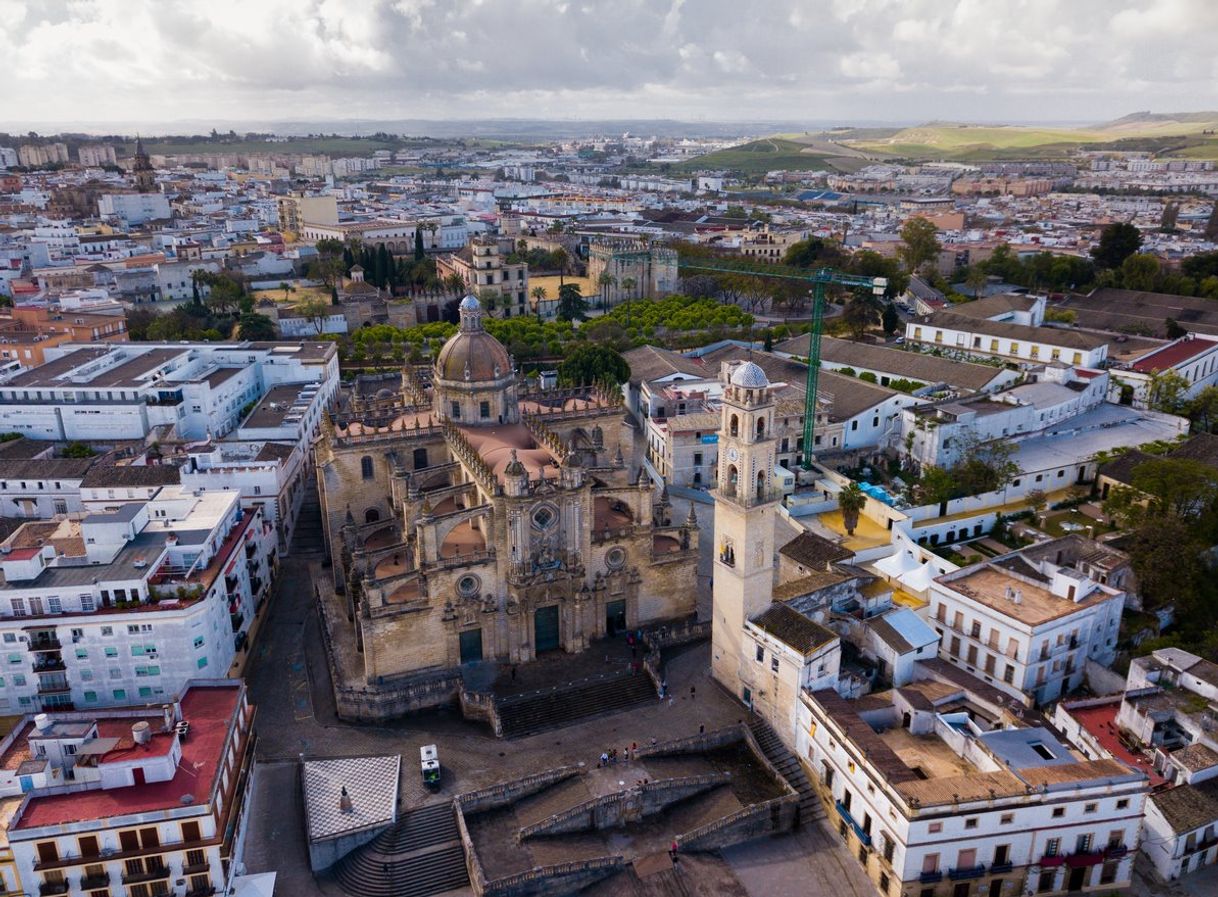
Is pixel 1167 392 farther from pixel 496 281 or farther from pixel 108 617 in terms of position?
pixel 496 281

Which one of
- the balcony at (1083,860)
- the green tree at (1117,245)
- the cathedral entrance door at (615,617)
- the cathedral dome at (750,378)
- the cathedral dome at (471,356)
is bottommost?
the balcony at (1083,860)

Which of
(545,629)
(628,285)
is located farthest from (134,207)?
(545,629)

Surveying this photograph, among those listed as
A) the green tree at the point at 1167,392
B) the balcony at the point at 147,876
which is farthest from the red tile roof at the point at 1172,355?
the balcony at the point at 147,876

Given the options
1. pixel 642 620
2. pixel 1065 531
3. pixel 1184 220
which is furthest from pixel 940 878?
pixel 1184 220

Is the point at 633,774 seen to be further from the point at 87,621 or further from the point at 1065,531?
the point at 1065,531

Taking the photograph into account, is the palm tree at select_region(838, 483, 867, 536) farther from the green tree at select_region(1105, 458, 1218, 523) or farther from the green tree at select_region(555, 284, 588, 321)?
the green tree at select_region(555, 284, 588, 321)

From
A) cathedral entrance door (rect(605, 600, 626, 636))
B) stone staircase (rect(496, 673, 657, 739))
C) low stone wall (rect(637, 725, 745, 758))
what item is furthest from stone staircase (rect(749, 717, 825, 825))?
cathedral entrance door (rect(605, 600, 626, 636))

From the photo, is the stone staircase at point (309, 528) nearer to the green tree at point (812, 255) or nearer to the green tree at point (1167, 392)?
the green tree at point (1167, 392)
